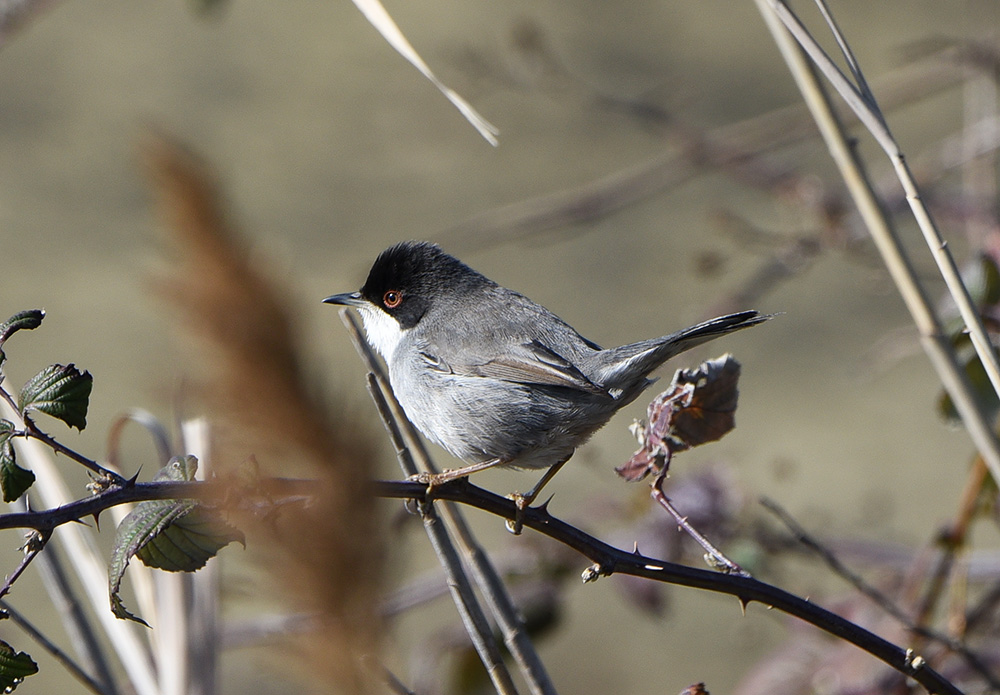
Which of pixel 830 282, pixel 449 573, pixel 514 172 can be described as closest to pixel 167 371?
pixel 449 573

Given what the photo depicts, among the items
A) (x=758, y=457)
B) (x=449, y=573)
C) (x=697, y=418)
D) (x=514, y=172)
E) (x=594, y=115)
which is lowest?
(x=449, y=573)

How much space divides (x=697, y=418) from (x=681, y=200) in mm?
8393

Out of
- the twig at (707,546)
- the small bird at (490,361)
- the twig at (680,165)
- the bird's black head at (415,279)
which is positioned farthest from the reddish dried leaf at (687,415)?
the twig at (680,165)

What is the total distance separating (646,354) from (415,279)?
96 centimetres

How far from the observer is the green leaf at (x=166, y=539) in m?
1.10

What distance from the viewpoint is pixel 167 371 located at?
50 centimetres

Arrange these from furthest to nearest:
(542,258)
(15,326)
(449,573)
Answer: (542,258), (449,573), (15,326)

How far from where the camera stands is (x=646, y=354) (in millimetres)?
2340

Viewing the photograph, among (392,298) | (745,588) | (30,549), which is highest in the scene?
(392,298)

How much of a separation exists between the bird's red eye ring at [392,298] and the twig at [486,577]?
1183 millimetres

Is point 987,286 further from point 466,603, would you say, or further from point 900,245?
point 466,603

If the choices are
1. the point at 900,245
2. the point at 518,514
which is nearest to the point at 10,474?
the point at 518,514

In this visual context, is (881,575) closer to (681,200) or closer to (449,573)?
(449,573)

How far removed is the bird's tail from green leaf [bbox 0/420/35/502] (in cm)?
137
